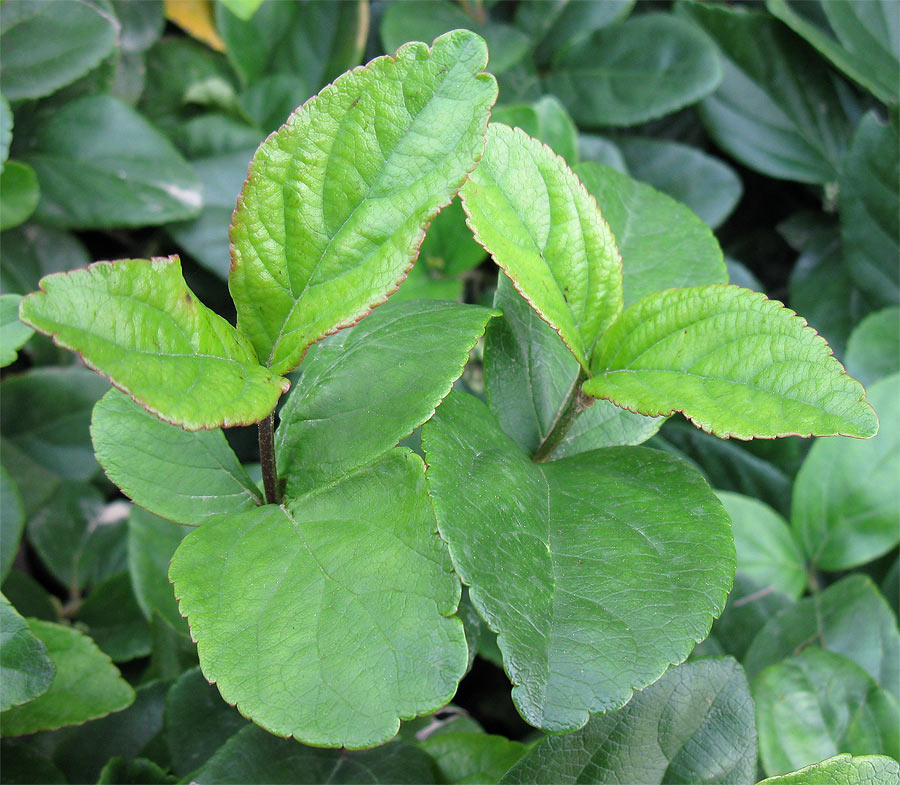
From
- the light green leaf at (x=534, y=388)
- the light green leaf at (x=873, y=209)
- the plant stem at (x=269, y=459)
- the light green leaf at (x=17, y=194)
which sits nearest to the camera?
the plant stem at (x=269, y=459)

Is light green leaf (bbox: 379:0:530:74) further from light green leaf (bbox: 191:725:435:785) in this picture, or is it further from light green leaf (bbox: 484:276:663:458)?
light green leaf (bbox: 191:725:435:785)

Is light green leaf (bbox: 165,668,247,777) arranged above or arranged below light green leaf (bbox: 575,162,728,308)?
below

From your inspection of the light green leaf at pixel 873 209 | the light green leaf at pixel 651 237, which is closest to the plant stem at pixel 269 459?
the light green leaf at pixel 651 237

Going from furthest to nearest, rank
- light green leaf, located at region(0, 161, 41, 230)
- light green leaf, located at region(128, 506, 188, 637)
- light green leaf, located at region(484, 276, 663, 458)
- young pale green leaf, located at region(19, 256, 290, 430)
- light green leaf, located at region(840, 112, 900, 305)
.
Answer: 1. light green leaf, located at region(840, 112, 900, 305)
2. light green leaf, located at region(0, 161, 41, 230)
3. light green leaf, located at region(128, 506, 188, 637)
4. light green leaf, located at region(484, 276, 663, 458)
5. young pale green leaf, located at region(19, 256, 290, 430)

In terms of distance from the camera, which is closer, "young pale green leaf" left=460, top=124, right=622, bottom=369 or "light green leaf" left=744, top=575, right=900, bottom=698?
"young pale green leaf" left=460, top=124, right=622, bottom=369

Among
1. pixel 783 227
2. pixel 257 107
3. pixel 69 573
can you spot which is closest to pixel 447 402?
pixel 69 573

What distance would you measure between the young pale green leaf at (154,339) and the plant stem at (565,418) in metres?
0.21

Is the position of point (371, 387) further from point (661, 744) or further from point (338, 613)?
point (661, 744)

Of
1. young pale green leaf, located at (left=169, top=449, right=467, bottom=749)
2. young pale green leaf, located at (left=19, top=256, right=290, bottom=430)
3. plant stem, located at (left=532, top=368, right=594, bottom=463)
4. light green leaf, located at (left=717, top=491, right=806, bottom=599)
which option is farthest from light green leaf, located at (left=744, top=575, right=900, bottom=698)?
young pale green leaf, located at (left=19, top=256, right=290, bottom=430)

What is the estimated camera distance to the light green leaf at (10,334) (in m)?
0.50

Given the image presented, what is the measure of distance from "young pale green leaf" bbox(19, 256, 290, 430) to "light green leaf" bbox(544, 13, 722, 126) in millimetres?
776

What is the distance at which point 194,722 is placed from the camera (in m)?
0.60

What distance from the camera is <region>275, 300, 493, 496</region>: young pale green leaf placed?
44 centimetres

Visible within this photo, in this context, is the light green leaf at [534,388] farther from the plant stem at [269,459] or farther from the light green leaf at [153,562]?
the light green leaf at [153,562]
